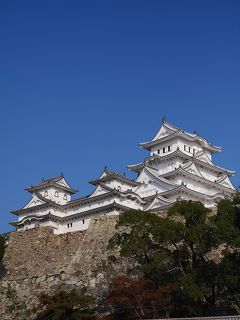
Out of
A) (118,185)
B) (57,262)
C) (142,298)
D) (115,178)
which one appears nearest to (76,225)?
(118,185)

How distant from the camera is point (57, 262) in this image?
27609 millimetres

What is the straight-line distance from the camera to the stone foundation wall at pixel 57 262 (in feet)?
82.4

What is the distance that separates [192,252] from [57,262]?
926cm

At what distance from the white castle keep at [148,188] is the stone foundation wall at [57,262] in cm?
1289

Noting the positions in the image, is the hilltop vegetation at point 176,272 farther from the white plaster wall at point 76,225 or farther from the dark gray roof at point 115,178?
the dark gray roof at point 115,178

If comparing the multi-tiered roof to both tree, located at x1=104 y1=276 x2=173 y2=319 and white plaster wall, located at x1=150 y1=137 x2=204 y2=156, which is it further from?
tree, located at x1=104 y1=276 x2=173 y2=319

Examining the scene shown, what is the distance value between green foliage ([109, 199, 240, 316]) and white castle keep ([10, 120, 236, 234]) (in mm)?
18848

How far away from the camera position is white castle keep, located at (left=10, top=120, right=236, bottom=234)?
43.1 metres

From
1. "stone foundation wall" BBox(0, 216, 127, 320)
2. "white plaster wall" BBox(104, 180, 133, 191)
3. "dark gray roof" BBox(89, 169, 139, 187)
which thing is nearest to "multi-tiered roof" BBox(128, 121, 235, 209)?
"dark gray roof" BBox(89, 169, 139, 187)

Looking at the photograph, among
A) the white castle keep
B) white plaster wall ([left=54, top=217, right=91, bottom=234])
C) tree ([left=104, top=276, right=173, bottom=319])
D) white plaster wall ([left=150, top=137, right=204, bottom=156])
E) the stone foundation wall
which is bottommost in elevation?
tree ([left=104, top=276, right=173, bottom=319])

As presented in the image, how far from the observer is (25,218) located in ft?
160

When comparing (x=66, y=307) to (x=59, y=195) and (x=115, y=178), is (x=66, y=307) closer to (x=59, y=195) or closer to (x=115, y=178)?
(x=115, y=178)

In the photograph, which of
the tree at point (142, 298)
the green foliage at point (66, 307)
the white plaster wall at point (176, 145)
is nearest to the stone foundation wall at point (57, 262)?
the green foliage at point (66, 307)

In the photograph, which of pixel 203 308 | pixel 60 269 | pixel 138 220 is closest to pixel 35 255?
pixel 60 269
